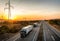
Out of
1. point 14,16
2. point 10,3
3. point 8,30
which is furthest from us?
point 8,30

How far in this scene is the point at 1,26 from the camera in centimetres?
3534

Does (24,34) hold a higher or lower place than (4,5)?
lower

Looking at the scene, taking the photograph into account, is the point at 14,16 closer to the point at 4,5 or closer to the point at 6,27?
the point at 4,5

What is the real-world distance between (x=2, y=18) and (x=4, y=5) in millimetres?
7173

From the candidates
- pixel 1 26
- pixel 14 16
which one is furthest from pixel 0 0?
pixel 1 26

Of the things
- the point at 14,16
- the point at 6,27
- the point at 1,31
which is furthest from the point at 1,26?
the point at 14,16

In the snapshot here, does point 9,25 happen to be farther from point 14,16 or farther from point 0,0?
point 0,0

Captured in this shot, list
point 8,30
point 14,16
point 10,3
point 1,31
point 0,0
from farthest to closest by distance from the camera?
1. point 8,30
2. point 1,31
3. point 14,16
4. point 10,3
5. point 0,0

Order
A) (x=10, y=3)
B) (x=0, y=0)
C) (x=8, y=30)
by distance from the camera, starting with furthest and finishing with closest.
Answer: (x=8, y=30) < (x=10, y=3) < (x=0, y=0)

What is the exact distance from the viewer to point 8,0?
26.8 m

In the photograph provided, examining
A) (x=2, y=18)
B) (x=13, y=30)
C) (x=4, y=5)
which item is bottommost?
(x=13, y=30)

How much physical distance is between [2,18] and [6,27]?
9.65 feet

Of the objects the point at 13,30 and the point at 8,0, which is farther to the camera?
the point at 13,30

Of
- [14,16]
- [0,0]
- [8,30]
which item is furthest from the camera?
[8,30]
